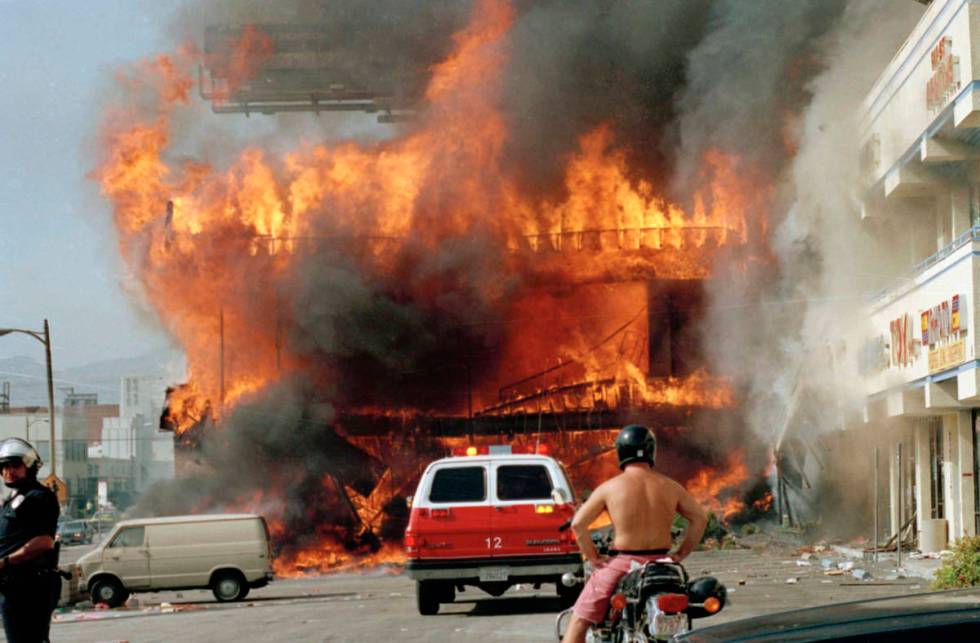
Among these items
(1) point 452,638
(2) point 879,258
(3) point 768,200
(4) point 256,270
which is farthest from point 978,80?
(4) point 256,270

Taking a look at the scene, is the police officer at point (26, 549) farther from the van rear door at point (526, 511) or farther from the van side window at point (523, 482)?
the van side window at point (523, 482)

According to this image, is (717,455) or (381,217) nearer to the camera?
(717,455)

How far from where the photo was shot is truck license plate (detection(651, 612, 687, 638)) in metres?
6.22

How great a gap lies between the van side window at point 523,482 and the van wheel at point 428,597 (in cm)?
131

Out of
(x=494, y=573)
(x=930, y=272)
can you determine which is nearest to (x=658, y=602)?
(x=494, y=573)

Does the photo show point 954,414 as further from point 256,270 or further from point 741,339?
point 256,270

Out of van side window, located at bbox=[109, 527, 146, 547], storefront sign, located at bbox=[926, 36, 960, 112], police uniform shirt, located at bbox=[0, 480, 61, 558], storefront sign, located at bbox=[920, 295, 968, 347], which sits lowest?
van side window, located at bbox=[109, 527, 146, 547]

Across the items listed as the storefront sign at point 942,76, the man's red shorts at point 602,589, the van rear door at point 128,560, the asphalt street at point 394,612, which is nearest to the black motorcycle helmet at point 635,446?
the man's red shorts at point 602,589

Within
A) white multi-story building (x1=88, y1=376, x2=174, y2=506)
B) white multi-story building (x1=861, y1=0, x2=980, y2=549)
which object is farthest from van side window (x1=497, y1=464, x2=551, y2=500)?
white multi-story building (x1=88, y1=376, x2=174, y2=506)

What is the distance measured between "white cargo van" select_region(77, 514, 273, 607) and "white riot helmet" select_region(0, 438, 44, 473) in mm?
17518

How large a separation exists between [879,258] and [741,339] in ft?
21.4

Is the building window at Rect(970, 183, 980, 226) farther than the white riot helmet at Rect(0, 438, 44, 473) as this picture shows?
Yes

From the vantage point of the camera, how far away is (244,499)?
1558 inches

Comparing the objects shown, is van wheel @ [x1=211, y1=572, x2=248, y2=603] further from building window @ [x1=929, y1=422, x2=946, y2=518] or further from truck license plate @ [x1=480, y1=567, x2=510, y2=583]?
building window @ [x1=929, y1=422, x2=946, y2=518]
